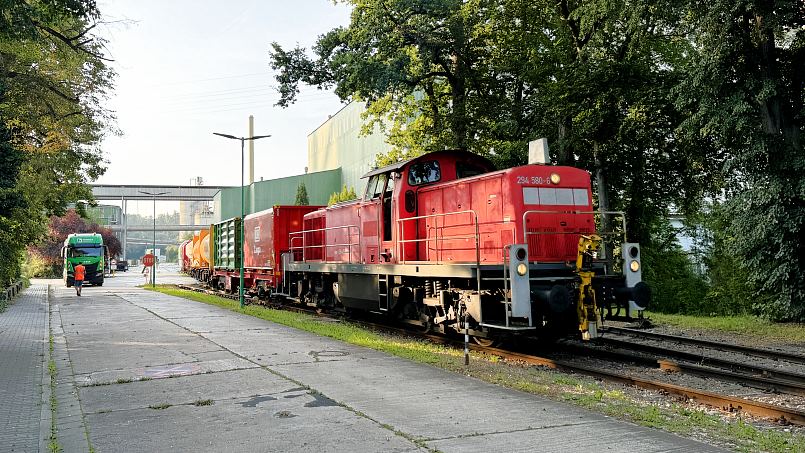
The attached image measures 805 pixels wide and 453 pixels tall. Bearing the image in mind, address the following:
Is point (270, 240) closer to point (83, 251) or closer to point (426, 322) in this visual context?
point (426, 322)

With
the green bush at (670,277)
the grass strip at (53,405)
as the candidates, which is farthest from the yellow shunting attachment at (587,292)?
the green bush at (670,277)

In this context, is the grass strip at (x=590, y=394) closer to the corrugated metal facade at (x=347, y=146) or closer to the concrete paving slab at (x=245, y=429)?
the concrete paving slab at (x=245, y=429)

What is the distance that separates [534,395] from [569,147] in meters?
13.0

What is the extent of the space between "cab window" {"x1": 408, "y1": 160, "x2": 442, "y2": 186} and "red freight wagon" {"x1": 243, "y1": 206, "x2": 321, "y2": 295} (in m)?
8.65

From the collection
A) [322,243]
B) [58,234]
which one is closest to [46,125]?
[322,243]

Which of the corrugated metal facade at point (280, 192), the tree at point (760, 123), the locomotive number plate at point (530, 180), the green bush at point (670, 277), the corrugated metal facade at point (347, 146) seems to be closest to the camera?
the locomotive number plate at point (530, 180)

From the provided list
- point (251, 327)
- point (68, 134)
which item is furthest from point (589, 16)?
point (68, 134)

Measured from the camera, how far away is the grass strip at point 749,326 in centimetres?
1376

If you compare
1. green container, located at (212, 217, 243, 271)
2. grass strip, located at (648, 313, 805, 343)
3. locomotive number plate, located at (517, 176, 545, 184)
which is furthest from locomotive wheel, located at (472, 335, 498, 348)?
green container, located at (212, 217, 243, 271)

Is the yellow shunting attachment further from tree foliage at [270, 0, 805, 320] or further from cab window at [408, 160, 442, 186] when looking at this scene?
tree foliage at [270, 0, 805, 320]

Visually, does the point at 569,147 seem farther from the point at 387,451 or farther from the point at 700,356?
the point at 387,451

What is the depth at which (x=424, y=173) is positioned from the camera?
13.1 meters

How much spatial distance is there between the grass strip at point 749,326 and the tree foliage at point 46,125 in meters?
16.4

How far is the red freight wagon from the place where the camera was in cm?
2086
